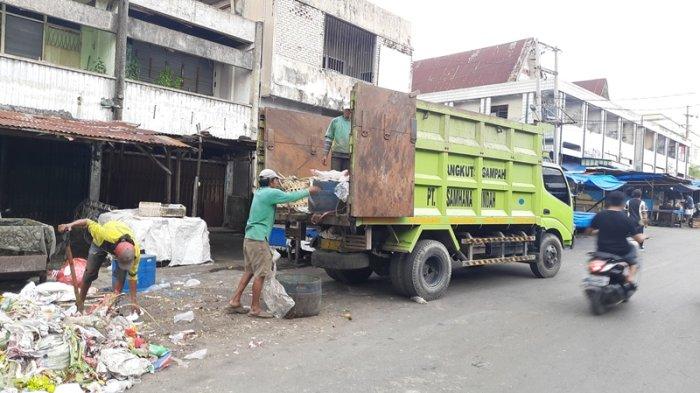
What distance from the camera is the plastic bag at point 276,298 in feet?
18.4

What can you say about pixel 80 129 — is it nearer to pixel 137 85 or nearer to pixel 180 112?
pixel 137 85

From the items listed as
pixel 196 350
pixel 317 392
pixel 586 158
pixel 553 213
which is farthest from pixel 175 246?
pixel 586 158

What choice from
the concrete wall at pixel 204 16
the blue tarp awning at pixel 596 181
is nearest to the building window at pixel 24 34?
the concrete wall at pixel 204 16

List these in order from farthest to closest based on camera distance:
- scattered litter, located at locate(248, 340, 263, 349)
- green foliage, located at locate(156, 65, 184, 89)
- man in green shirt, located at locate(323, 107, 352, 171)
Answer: green foliage, located at locate(156, 65, 184, 89)
man in green shirt, located at locate(323, 107, 352, 171)
scattered litter, located at locate(248, 340, 263, 349)

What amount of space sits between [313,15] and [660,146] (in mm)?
38751

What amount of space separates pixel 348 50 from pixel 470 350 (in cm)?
1518

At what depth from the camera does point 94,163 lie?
12742 mm

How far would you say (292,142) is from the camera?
802cm

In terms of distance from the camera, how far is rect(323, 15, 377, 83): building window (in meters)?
17.4

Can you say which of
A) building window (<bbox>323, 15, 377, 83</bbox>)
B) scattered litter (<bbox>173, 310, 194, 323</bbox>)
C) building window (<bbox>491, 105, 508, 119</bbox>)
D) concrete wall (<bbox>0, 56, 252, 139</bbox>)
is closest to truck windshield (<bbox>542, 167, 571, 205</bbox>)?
scattered litter (<bbox>173, 310, 194, 323</bbox>)

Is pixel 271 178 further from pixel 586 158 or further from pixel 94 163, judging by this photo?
pixel 586 158

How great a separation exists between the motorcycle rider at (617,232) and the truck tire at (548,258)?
2.30 m

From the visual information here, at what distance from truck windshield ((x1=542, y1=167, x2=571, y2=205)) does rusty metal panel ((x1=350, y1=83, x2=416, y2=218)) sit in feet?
12.3

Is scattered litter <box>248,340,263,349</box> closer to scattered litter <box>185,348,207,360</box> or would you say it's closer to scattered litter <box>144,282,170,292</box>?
scattered litter <box>185,348,207,360</box>
